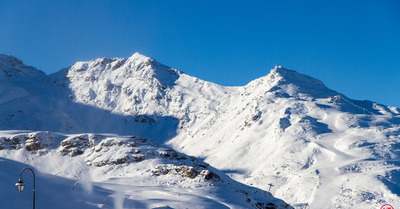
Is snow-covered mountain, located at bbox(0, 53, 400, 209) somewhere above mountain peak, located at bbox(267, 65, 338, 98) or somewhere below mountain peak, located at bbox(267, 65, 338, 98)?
below

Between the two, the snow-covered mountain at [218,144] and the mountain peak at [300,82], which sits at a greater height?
the mountain peak at [300,82]

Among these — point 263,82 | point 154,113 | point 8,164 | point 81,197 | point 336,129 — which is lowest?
point 81,197

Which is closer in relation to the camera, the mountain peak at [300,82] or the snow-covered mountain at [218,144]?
the snow-covered mountain at [218,144]

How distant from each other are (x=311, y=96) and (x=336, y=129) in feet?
126

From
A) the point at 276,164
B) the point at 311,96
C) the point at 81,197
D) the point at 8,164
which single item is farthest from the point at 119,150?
the point at 311,96

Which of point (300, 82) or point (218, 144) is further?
point (300, 82)

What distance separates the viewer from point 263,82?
178625 mm

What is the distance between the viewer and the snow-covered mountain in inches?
2340

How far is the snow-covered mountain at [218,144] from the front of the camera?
59.4 metres

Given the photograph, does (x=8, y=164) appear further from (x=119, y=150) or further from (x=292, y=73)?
(x=292, y=73)

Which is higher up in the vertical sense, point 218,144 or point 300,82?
point 300,82

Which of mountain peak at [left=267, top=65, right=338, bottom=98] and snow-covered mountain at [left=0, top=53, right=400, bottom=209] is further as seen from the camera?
mountain peak at [left=267, top=65, right=338, bottom=98]

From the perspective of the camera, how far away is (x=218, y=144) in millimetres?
137125

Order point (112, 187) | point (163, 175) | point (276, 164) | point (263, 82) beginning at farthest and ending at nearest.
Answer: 1. point (263, 82)
2. point (276, 164)
3. point (163, 175)
4. point (112, 187)
